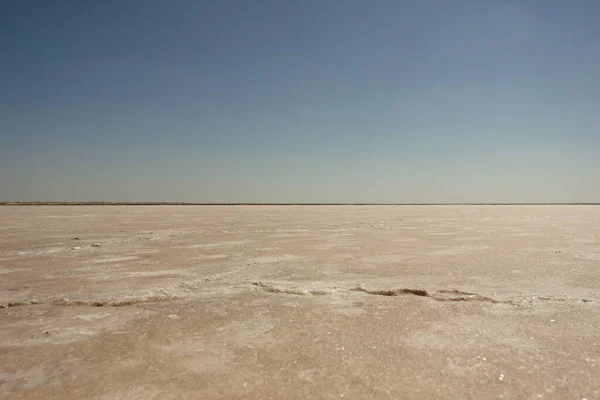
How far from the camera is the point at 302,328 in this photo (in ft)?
7.64

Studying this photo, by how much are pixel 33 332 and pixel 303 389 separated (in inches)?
70.5

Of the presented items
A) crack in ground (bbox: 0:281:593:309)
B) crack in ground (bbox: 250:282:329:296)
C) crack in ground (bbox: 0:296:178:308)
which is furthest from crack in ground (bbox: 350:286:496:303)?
crack in ground (bbox: 0:296:178:308)

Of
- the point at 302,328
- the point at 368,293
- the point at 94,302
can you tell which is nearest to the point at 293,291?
the point at 368,293

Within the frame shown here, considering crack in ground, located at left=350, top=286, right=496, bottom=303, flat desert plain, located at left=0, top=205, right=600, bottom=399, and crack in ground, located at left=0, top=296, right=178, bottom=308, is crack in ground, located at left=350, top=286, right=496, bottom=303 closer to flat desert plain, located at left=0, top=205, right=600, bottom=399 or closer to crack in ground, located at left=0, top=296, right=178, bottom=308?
flat desert plain, located at left=0, top=205, right=600, bottom=399

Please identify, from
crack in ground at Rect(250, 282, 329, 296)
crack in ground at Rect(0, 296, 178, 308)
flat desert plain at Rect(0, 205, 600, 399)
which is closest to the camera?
flat desert plain at Rect(0, 205, 600, 399)

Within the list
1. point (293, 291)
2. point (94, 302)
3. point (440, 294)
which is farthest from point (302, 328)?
point (94, 302)

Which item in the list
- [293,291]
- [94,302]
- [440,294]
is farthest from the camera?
[293,291]

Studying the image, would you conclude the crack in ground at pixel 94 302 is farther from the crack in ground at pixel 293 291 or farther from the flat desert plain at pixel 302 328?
the crack in ground at pixel 293 291

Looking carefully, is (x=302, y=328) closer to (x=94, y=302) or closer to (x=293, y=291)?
(x=293, y=291)

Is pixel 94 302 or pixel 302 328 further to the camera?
pixel 94 302

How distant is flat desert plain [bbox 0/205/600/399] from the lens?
164 cm

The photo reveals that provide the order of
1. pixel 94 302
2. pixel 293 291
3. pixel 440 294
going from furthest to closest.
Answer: pixel 293 291, pixel 440 294, pixel 94 302

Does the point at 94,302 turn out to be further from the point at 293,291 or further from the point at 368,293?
the point at 368,293

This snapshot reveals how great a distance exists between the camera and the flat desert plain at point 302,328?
5.38 feet
